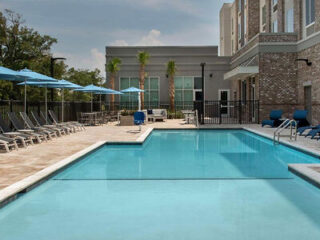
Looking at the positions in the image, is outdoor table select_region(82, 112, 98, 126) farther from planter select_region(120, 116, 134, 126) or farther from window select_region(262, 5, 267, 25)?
window select_region(262, 5, 267, 25)

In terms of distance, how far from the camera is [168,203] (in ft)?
19.3

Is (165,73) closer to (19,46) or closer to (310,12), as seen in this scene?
(19,46)

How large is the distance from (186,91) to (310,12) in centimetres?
1684

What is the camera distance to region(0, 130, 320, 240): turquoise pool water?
181 inches

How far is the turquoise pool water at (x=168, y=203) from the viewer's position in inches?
181

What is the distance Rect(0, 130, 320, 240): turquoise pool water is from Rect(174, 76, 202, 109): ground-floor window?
24.8m

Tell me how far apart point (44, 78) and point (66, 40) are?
1175 inches

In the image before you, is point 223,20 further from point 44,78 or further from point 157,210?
point 157,210

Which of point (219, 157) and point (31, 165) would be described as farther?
point (219, 157)

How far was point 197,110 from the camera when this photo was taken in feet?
71.9

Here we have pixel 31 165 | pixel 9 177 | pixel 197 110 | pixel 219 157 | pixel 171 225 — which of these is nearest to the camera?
pixel 171 225

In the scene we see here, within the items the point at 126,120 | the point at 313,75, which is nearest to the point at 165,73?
the point at 126,120

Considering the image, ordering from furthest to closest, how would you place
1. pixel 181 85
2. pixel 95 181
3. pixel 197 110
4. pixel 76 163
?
pixel 181 85
pixel 197 110
pixel 76 163
pixel 95 181

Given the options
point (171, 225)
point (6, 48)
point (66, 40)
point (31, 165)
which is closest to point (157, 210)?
point (171, 225)
